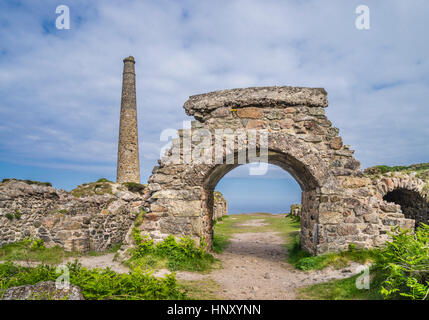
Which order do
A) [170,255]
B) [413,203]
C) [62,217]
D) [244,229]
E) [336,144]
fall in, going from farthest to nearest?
[244,229], [413,203], [62,217], [336,144], [170,255]

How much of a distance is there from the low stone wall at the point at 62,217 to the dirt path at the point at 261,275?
3.69 m

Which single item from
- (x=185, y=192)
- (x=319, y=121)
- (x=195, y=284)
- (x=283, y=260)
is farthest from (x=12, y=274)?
(x=319, y=121)

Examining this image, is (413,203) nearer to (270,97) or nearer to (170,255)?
(270,97)

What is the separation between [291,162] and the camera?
7828 millimetres

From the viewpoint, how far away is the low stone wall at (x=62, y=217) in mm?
8602

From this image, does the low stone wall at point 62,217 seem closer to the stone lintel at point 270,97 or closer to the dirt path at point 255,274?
the dirt path at point 255,274

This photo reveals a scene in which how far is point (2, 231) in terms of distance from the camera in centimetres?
867

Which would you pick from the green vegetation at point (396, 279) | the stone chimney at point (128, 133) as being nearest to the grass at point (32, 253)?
the green vegetation at point (396, 279)

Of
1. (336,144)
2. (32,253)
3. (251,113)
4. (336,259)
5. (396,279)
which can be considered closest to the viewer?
(396,279)

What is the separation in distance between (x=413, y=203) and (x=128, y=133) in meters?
20.2

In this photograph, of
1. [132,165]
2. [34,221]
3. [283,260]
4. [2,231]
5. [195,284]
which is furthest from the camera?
[132,165]

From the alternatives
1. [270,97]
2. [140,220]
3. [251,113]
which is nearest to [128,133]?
[140,220]
